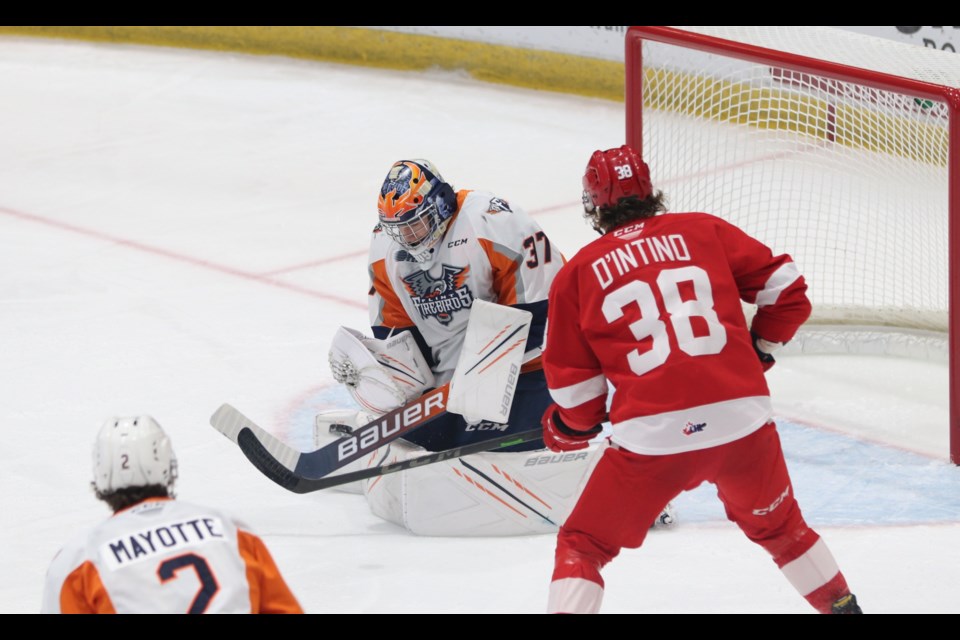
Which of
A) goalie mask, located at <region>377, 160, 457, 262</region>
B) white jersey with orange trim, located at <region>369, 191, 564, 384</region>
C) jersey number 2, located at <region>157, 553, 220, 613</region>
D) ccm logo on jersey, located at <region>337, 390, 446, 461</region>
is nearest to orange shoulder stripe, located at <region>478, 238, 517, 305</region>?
white jersey with orange trim, located at <region>369, 191, 564, 384</region>

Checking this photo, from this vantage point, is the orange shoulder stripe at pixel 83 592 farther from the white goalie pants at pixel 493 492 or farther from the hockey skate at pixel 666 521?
the hockey skate at pixel 666 521

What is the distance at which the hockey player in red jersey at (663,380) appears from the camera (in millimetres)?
Result: 2502

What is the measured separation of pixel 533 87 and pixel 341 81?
105 centimetres

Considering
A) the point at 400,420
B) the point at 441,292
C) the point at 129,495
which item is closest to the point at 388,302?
the point at 441,292

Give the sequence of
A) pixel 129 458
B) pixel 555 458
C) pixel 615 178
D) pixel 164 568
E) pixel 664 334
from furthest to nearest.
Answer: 1. pixel 555 458
2. pixel 615 178
3. pixel 664 334
4. pixel 129 458
5. pixel 164 568

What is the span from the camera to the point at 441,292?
11.2 ft

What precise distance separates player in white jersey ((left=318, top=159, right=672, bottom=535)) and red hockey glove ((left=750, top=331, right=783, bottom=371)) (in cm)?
66

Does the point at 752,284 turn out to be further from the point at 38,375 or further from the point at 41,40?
the point at 41,40

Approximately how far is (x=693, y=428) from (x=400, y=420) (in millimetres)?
1035

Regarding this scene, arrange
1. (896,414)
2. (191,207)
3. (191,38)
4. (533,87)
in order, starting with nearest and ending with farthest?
(896,414)
(191,207)
(533,87)
(191,38)

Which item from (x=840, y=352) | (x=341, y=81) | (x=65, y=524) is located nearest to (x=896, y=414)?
(x=840, y=352)

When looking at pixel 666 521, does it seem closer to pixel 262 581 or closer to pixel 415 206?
pixel 415 206

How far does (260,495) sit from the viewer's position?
145 inches

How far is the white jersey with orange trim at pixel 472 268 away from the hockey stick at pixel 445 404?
0.31 feet
